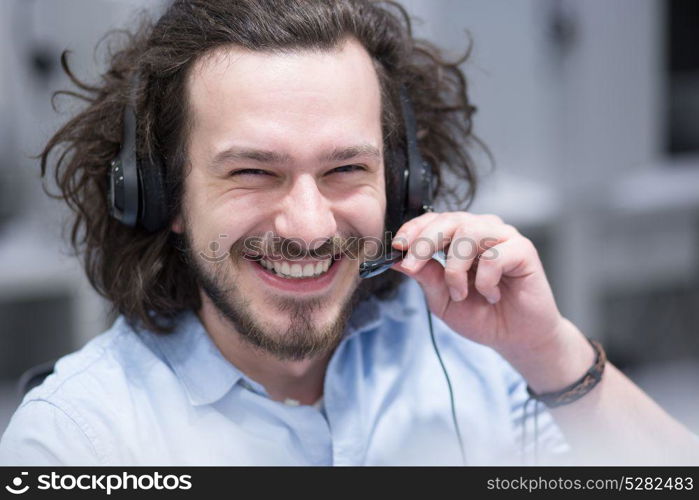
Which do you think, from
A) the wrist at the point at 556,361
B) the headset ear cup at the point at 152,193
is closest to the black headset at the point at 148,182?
the headset ear cup at the point at 152,193

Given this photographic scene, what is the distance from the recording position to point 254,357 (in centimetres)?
105

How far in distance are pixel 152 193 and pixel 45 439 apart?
334mm

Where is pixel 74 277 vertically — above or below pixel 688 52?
below

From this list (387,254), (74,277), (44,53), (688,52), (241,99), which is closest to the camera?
(241,99)

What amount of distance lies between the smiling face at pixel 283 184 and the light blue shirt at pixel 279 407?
9 cm

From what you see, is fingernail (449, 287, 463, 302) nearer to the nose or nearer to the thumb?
the thumb

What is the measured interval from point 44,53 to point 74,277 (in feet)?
1.74

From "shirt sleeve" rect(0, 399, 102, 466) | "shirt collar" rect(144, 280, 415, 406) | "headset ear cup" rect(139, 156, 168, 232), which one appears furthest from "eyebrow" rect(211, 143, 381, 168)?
"shirt sleeve" rect(0, 399, 102, 466)

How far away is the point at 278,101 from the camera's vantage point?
90cm

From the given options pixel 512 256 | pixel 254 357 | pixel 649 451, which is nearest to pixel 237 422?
pixel 254 357

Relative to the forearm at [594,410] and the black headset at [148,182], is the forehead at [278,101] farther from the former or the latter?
the forearm at [594,410]

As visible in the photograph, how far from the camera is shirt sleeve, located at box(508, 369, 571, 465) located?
112 centimetres

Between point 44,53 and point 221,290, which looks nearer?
point 221,290
